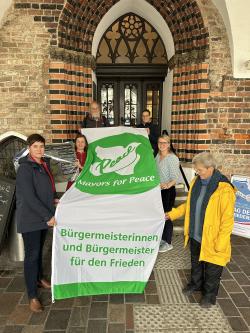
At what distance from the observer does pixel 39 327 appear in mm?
2498

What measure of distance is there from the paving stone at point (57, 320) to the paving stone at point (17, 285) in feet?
1.90

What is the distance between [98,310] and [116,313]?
0.59 ft

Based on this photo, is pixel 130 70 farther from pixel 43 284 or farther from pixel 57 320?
pixel 57 320

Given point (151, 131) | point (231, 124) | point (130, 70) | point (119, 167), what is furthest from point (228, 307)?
point (130, 70)

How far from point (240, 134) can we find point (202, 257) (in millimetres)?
3381

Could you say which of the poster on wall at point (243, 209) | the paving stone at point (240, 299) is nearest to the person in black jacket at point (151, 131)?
the poster on wall at point (243, 209)

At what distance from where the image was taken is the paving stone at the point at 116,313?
2.60 meters

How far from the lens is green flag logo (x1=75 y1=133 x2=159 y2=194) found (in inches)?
110

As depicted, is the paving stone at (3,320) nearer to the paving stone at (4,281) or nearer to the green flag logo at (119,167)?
the paving stone at (4,281)

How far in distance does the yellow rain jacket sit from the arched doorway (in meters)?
4.48

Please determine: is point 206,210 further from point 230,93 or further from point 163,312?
point 230,93

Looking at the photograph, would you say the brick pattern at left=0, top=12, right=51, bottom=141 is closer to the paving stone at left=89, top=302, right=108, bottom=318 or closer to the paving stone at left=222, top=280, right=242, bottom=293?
the paving stone at left=89, top=302, right=108, bottom=318

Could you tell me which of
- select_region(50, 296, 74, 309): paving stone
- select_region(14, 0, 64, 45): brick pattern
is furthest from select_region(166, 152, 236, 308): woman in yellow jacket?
select_region(14, 0, 64, 45): brick pattern

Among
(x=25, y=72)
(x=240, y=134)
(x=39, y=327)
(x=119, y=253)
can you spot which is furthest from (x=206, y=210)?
(x=25, y=72)
